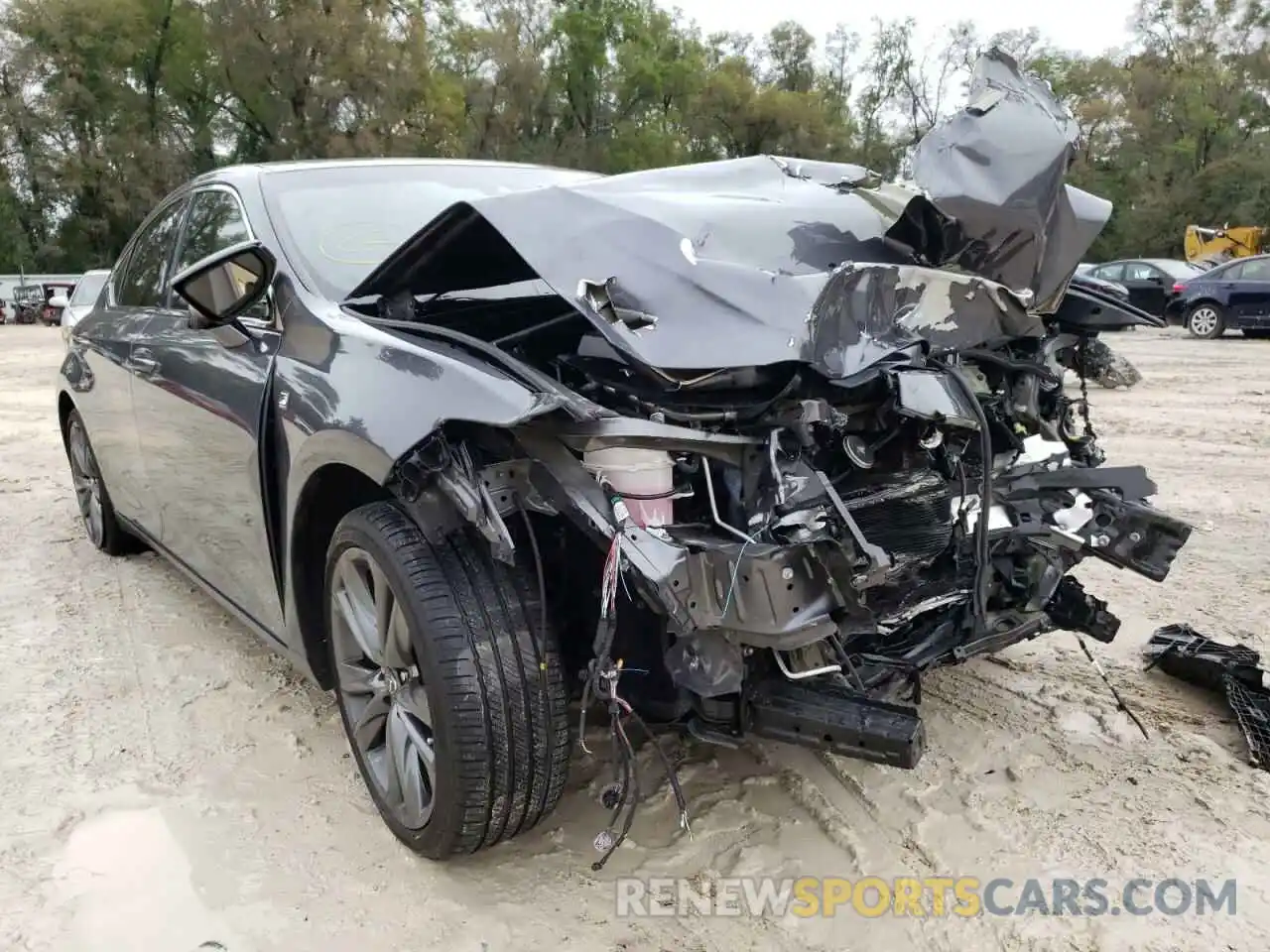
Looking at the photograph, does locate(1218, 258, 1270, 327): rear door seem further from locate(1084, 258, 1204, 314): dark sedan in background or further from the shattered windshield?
the shattered windshield

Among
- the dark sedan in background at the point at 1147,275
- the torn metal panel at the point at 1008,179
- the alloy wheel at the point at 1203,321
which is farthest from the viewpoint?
the dark sedan in background at the point at 1147,275

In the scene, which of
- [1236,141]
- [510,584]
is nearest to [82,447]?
[510,584]

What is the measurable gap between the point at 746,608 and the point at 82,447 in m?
4.43

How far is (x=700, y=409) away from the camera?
2.20 m

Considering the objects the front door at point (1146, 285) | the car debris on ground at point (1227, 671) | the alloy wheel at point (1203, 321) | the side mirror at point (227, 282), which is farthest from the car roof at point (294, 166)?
the front door at point (1146, 285)

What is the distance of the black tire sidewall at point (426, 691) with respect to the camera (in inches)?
87.0

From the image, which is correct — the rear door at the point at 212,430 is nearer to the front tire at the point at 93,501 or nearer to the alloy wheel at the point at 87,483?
the front tire at the point at 93,501

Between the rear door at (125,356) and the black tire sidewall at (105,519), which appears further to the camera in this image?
the black tire sidewall at (105,519)

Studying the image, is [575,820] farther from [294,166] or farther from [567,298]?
[294,166]

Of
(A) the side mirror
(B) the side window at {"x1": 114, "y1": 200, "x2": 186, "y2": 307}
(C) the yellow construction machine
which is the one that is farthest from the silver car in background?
(C) the yellow construction machine

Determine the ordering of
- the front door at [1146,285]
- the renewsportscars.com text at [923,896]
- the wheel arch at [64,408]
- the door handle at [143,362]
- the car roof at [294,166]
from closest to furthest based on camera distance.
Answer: the renewsportscars.com text at [923,896]
the car roof at [294,166]
the door handle at [143,362]
the wheel arch at [64,408]
the front door at [1146,285]

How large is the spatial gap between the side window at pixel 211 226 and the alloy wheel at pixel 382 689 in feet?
4.40

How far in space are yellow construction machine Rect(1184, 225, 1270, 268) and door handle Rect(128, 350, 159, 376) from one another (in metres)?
30.7

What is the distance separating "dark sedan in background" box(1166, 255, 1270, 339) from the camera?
1648cm
